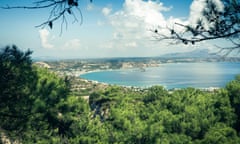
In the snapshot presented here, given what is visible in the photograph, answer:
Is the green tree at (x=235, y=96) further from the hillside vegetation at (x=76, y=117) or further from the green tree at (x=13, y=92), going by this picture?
the green tree at (x=13, y=92)

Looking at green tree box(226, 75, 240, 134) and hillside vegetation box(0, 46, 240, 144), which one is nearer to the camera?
hillside vegetation box(0, 46, 240, 144)

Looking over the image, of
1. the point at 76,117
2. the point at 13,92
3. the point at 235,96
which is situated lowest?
the point at 76,117

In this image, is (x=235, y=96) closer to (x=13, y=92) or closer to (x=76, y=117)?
(x=76, y=117)

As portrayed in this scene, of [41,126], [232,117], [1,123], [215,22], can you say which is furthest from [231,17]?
[232,117]

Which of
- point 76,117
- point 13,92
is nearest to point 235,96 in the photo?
point 76,117

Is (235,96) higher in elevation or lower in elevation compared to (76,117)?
higher

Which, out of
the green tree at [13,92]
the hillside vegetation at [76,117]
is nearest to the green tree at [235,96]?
the hillside vegetation at [76,117]

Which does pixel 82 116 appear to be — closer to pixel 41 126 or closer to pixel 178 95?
pixel 41 126

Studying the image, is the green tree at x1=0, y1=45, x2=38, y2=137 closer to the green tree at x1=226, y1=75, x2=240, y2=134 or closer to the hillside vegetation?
the hillside vegetation

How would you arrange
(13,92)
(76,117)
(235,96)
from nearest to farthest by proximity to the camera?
1. (13,92)
2. (76,117)
3. (235,96)

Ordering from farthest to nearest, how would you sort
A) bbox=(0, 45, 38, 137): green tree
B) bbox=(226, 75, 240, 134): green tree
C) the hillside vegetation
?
bbox=(226, 75, 240, 134): green tree → the hillside vegetation → bbox=(0, 45, 38, 137): green tree

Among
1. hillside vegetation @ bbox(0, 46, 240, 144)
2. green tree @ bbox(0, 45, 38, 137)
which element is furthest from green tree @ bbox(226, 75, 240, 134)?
green tree @ bbox(0, 45, 38, 137)
